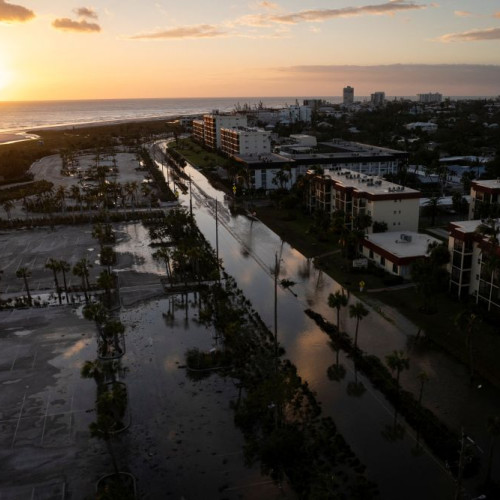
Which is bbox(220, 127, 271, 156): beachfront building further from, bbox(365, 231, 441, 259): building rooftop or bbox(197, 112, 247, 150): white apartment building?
bbox(365, 231, 441, 259): building rooftop

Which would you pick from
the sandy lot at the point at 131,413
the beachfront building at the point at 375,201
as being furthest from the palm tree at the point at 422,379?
the beachfront building at the point at 375,201

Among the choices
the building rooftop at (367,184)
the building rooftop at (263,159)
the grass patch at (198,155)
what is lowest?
the grass patch at (198,155)

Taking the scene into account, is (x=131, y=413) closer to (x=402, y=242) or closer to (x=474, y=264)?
(x=474, y=264)

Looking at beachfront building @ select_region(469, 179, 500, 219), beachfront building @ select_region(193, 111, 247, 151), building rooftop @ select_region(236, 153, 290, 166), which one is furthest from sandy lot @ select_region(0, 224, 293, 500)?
beachfront building @ select_region(193, 111, 247, 151)

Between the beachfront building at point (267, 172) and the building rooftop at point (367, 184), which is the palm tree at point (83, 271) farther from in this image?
the beachfront building at point (267, 172)

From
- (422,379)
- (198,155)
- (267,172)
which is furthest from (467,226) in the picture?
(198,155)
